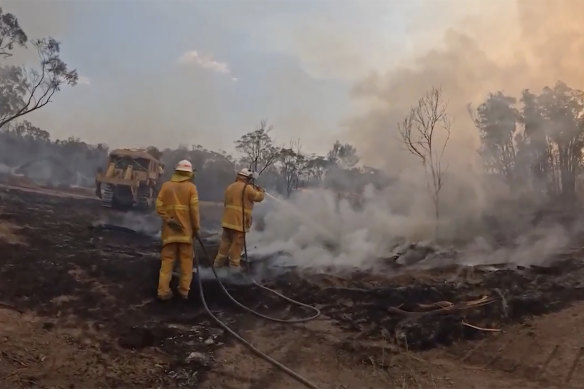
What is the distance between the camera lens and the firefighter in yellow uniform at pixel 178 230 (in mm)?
6145

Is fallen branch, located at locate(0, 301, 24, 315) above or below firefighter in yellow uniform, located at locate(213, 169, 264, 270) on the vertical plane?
below

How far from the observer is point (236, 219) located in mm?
7793

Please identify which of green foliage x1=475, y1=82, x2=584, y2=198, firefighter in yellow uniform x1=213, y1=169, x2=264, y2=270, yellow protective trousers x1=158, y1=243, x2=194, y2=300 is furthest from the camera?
green foliage x1=475, y1=82, x2=584, y2=198

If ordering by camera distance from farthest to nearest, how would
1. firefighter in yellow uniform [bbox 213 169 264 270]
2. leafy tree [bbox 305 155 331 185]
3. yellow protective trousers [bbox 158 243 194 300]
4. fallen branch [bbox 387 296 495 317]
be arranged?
leafy tree [bbox 305 155 331 185], firefighter in yellow uniform [bbox 213 169 264 270], yellow protective trousers [bbox 158 243 194 300], fallen branch [bbox 387 296 495 317]

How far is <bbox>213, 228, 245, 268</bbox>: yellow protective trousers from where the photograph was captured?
7781 millimetres

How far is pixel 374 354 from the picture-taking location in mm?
4785

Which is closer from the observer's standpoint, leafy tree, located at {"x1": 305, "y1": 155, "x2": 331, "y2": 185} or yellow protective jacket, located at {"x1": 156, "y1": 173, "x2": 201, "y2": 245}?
yellow protective jacket, located at {"x1": 156, "y1": 173, "x2": 201, "y2": 245}

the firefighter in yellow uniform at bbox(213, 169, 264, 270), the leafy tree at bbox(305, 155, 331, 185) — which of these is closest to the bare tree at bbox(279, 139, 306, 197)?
the leafy tree at bbox(305, 155, 331, 185)

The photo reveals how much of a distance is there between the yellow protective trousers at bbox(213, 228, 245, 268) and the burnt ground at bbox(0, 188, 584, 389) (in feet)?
2.68

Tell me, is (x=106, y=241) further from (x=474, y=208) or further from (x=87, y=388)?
(x=474, y=208)

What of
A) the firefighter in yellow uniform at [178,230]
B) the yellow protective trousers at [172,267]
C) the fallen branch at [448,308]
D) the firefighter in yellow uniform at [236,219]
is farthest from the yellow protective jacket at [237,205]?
the fallen branch at [448,308]

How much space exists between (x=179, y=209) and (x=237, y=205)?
1.71 meters

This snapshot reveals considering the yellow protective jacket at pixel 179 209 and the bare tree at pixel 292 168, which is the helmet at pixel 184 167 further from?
the bare tree at pixel 292 168

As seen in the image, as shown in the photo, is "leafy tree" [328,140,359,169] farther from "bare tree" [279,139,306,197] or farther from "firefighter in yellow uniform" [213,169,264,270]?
"firefighter in yellow uniform" [213,169,264,270]
